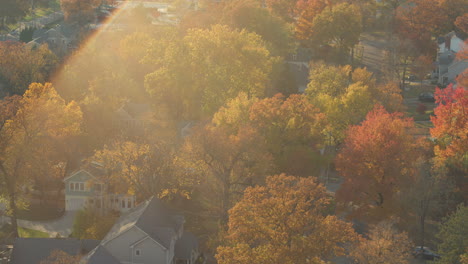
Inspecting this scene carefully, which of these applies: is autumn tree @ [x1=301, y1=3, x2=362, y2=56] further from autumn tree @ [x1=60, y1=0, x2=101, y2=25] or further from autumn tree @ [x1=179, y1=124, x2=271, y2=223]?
autumn tree @ [x1=60, y1=0, x2=101, y2=25]

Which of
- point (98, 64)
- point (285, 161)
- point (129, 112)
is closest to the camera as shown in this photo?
point (285, 161)

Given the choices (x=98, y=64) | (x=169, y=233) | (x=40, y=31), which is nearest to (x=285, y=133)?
(x=169, y=233)

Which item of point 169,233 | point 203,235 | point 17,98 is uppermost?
point 17,98

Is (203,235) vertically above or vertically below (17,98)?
below

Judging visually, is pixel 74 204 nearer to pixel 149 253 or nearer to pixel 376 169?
pixel 149 253

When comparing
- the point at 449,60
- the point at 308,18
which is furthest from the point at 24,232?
the point at 449,60

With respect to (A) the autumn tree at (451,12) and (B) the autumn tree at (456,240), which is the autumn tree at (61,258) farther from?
(A) the autumn tree at (451,12)

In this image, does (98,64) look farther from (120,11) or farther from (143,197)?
(120,11)
